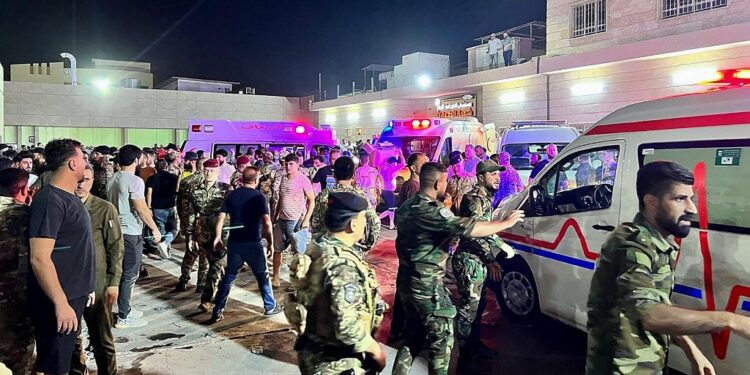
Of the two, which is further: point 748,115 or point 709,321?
point 748,115

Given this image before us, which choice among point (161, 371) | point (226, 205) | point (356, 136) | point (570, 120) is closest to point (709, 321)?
point (161, 371)

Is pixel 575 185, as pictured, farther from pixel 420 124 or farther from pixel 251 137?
pixel 251 137

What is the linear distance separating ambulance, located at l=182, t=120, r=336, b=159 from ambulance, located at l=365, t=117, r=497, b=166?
1.70 metres

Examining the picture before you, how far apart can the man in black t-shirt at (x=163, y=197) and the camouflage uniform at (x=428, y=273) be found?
5.59 m

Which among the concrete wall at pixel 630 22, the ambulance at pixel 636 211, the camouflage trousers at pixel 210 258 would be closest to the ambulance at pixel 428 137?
the camouflage trousers at pixel 210 258

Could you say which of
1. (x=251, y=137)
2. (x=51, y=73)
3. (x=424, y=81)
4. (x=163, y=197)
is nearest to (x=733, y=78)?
(x=163, y=197)

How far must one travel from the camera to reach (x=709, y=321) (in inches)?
90.9

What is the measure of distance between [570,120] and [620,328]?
18.7 m

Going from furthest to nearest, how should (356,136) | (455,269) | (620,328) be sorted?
(356,136), (455,269), (620,328)

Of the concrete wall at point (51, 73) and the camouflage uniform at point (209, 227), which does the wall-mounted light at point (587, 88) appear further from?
the concrete wall at point (51, 73)

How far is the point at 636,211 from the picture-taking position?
14.3 ft

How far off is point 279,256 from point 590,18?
55.4ft

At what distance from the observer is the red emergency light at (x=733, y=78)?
4.28 m

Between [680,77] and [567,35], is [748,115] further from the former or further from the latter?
[567,35]
